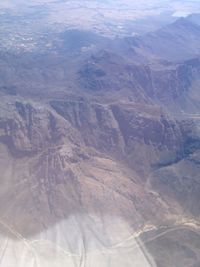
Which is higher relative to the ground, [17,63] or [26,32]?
[17,63]

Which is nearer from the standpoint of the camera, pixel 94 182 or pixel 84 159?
pixel 94 182

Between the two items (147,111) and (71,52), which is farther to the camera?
(71,52)

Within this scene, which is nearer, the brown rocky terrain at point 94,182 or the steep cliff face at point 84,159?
the brown rocky terrain at point 94,182

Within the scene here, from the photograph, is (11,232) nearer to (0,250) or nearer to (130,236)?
(0,250)

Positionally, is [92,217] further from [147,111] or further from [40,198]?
[147,111]

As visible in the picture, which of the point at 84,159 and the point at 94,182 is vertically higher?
the point at 84,159

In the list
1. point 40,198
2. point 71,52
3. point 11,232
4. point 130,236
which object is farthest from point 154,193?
point 71,52

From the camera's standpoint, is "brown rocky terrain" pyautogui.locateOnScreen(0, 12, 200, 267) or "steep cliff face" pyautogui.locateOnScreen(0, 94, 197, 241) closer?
"brown rocky terrain" pyautogui.locateOnScreen(0, 12, 200, 267)

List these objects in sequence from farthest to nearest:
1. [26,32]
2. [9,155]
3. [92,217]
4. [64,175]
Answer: [26,32] < [9,155] < [64,175] < [92,217]

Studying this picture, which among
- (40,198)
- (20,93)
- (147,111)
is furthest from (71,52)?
(40,198)

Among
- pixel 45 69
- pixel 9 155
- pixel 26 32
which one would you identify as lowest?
pixel 26 32

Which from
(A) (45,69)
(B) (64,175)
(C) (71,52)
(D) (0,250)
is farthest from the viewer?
(C) (71,52)
